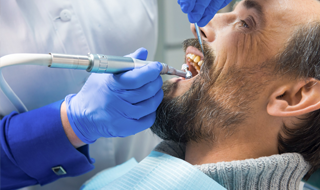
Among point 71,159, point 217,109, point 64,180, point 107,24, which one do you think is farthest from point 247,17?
point 64,180

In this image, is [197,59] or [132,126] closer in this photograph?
[132,126]

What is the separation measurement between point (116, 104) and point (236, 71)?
0.45 m

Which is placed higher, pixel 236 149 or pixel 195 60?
pixel 195 60

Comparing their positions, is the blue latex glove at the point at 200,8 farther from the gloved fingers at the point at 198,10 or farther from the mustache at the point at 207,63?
the mustache at the point at 207,63

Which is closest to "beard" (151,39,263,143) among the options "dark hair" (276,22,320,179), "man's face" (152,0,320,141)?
"man's face" (152,0,320,141)

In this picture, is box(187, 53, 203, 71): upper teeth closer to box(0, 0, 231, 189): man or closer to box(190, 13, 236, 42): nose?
box(190, 13, 236, 42): nose

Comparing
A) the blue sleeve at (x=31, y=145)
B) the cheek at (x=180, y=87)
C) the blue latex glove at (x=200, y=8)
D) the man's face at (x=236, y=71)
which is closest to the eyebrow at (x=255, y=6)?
the man's face at (x=236, y=71)

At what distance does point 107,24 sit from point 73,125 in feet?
1.59

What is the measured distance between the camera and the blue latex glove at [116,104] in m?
0.94

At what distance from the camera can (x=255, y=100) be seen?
100 centimetres

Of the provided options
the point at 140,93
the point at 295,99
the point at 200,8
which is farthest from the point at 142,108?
the point at 295,99

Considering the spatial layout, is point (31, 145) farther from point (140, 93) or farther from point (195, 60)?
point (195, 60)

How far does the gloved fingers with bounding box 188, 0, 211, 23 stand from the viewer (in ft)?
3.06

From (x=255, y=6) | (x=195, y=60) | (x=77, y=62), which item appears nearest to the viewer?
(x=77, y=62)
